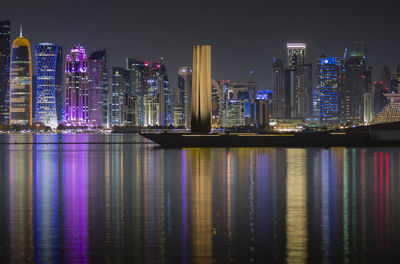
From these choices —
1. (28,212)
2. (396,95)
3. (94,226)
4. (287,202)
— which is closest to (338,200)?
(287,202)

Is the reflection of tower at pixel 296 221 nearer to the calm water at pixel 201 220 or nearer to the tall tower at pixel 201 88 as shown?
the calm water at pixel 201 220

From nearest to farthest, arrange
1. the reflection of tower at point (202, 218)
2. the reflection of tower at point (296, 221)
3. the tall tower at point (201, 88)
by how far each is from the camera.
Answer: the reflection of tower at point (296, 221) < the reflection of tower at point (202, 218) < the tall tower at point (201, 88)

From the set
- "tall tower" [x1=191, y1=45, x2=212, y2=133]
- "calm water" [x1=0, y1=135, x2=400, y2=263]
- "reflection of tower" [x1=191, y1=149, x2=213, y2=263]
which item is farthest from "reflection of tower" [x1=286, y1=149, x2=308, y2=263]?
"tall tower" [x1=191, y1=45, x2=212, y2=133]

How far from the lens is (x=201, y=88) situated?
60656 millimetres

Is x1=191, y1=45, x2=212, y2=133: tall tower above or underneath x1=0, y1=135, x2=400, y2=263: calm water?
above

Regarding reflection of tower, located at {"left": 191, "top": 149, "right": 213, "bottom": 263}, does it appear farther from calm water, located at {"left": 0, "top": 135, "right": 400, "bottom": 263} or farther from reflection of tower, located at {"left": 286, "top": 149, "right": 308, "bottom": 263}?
reflection of tower, located at {"left": 286, "top": 149, "right": 308, "bottom": 263}

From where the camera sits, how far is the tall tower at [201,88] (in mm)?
59719

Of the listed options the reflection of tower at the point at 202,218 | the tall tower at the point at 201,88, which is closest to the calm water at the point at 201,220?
the reflection of tower at the point at 202,218

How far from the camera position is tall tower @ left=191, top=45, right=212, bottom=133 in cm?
5972

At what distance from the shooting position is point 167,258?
8.05 meters

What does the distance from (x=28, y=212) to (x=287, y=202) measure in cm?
685

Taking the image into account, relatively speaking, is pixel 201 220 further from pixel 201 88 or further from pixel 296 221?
pixel 201 88

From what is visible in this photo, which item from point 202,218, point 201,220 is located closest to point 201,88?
point 202,218

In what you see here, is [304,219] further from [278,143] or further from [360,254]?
[278,143]
